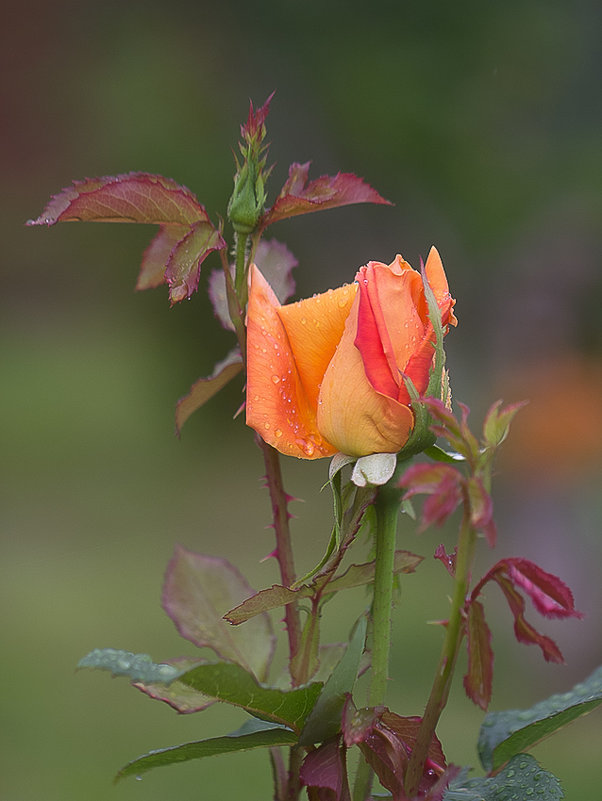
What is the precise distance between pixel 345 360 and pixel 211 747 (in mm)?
87

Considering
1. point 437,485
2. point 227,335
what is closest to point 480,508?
point 437,485

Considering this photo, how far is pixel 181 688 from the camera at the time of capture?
0.70 ft

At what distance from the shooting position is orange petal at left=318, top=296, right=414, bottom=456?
0.19 metres

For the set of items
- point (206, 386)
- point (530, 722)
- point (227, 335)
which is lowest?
point (530, 722)

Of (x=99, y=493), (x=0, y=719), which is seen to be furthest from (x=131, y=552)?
(x=0, y=719)

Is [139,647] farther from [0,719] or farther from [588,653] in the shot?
[588,653]

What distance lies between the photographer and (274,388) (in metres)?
0.21

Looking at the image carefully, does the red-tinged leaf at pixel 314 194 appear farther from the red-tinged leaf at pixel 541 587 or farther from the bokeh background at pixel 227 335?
the bokeh background at pixel 227 335

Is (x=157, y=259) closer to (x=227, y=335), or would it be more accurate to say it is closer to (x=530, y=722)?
(x=530, y=722)

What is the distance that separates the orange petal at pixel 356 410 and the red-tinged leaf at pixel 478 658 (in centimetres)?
4

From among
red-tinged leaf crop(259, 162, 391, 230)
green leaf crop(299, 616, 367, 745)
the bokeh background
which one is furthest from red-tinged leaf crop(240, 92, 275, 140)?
the bokeh background

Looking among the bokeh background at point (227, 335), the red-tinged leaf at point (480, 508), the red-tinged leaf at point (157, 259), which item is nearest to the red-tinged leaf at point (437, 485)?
the red-tinged leaf at point (480, 508)

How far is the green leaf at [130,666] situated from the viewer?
6.6 inches

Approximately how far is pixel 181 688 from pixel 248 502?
1.85 m
